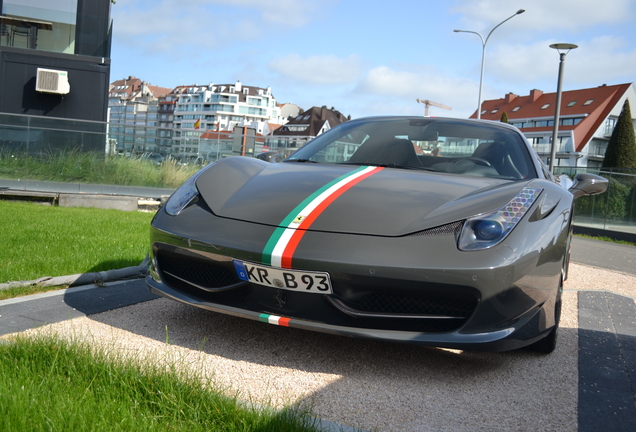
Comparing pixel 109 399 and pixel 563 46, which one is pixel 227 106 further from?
pixel 109 399

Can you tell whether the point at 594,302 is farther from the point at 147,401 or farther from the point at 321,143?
the point at 147,401

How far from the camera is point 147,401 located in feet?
6.76

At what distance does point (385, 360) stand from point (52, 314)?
1.80 m

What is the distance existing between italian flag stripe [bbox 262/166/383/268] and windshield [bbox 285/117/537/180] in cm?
67

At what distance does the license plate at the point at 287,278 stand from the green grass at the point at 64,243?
7.02ft

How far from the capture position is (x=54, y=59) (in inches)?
700

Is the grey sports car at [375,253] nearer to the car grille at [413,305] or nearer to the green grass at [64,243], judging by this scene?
the car grille at [413,305]

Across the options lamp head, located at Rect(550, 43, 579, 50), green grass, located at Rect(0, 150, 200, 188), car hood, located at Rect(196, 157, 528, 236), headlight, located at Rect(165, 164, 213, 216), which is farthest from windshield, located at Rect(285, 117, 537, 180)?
lamp head, located at Rect(550, 43, 579, 50)

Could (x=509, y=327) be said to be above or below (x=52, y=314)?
above

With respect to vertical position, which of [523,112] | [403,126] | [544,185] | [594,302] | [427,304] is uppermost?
[523,112]

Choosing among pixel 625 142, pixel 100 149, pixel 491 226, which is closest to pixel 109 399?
pixel 491 226

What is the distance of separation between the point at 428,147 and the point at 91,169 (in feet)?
29.3

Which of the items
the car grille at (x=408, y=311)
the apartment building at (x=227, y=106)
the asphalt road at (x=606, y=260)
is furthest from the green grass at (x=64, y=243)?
the apartment building at (x=227, y=106)

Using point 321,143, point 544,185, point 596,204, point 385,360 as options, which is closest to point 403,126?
point 321,143
